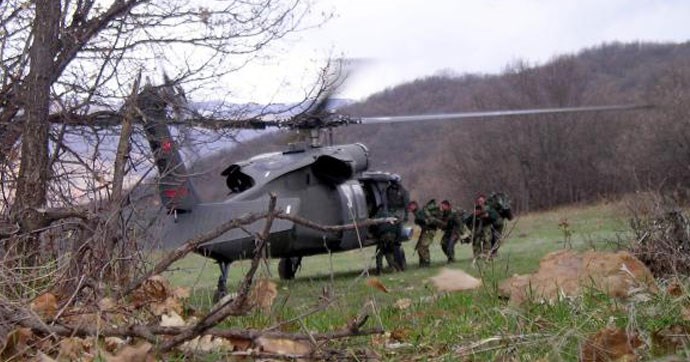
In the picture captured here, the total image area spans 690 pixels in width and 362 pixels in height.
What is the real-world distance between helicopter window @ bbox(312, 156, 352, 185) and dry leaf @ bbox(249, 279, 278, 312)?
38.7 ft

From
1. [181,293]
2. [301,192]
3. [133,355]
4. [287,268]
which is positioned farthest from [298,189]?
[133,355]

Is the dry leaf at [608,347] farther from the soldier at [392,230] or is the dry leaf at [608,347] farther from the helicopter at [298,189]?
the soldier at [392,230]

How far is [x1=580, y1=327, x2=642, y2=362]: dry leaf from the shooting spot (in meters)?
2.82

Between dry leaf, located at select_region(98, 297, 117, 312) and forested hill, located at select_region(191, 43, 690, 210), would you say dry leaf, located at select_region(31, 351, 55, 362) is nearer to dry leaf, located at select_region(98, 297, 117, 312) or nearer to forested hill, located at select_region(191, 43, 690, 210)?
dry leaf, located at select_region(98, 297, 117, 312)

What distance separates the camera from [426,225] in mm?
19359

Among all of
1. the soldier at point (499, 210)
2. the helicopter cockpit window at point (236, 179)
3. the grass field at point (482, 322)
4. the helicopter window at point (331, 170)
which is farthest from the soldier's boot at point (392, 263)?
the grass field at point (482, 322)

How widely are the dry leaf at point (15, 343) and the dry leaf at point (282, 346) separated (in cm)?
86

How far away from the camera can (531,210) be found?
73188mm

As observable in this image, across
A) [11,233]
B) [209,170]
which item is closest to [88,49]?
[209,170]

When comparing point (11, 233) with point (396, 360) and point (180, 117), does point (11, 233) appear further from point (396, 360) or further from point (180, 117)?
point (180, 117)

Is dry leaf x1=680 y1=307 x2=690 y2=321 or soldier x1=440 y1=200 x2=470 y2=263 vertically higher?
dry leaf x1=680 y1=307 x2=690 y2=321

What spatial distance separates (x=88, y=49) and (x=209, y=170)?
2.49 m

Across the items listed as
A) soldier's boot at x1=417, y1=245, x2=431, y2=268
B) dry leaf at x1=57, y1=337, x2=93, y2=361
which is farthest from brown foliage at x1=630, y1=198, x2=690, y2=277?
soldier's boot at x1=417, y1=245, x2=431, y2=268

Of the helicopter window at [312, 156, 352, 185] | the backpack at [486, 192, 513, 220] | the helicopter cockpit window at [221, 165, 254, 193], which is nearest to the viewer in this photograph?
the helicopter cockpit window at [221, 165, 254, 193]
